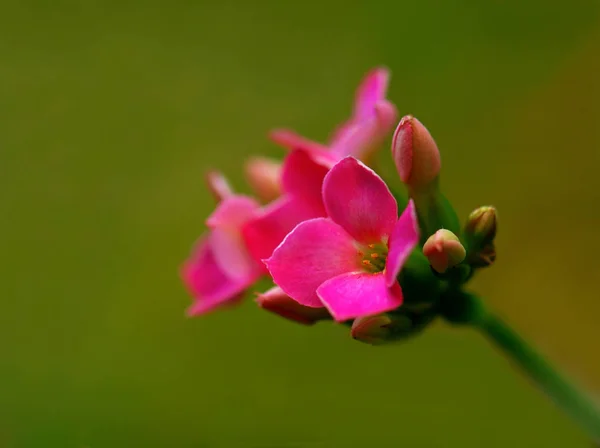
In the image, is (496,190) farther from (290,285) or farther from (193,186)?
(290,285)

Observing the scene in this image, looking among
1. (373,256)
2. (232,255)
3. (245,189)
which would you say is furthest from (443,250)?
(245,189)

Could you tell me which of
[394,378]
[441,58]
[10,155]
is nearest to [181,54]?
[10,155]

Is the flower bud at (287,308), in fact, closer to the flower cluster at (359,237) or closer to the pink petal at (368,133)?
the flower cluster at (359,237)

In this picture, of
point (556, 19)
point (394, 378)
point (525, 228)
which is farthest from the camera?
point (556, 19)

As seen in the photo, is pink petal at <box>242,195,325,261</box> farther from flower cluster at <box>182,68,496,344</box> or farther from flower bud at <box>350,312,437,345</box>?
flower bud at <box>350,312,437,345</box>

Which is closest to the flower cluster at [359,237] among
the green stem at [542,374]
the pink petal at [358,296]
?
the pink petal at [358,296]

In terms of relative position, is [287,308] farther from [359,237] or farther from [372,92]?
[372,92]
